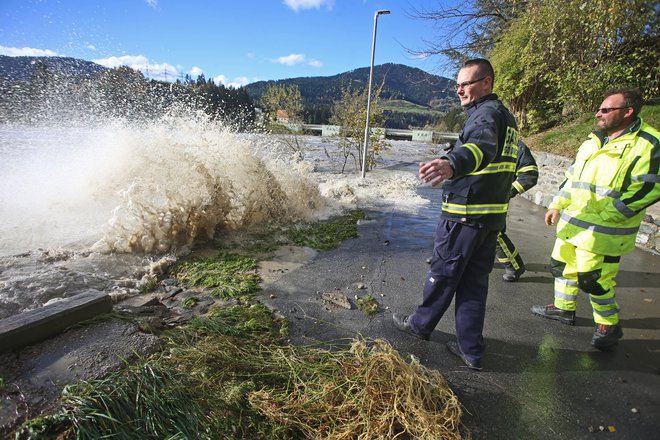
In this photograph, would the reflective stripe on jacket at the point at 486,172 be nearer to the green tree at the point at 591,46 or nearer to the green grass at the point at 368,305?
the green grass at the point at 368,305

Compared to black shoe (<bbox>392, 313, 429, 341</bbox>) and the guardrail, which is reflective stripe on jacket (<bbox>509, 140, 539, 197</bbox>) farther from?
the guardrail

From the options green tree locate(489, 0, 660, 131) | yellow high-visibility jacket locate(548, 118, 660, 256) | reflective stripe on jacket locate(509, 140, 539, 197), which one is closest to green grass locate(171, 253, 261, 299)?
yellow high-visibility jacket locate(548, 118, 660, 256)

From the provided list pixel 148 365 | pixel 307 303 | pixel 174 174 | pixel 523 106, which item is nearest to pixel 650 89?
pixel 523 106

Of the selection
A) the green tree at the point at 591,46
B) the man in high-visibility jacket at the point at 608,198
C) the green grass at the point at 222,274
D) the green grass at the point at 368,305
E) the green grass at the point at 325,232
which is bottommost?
the green grass at the point at 325,232

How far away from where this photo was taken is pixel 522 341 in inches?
131

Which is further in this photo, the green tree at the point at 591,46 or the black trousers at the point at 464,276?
the green tree at the point at 591,46

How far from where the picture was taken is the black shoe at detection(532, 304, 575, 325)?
3637mm

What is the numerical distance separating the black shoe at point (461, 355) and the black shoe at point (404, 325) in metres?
0.22

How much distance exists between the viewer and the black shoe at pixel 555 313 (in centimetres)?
364

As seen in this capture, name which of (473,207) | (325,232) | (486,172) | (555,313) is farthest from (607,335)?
(325,232)

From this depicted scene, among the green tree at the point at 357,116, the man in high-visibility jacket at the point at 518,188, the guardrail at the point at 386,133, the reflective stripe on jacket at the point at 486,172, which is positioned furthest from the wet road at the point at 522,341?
the green tree at the point at 357,116

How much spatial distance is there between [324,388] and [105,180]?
7.57m

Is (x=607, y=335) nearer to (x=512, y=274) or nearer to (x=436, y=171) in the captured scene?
(x=512, y=274)

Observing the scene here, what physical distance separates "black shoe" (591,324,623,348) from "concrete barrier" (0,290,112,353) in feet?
15.0
